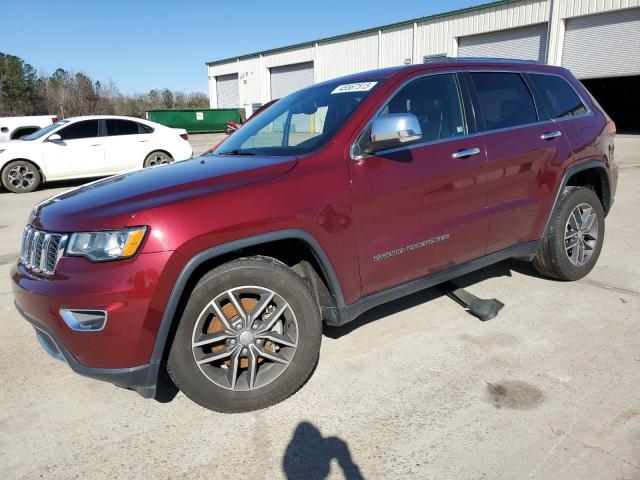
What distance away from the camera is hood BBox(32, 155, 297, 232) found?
2379 millimetres

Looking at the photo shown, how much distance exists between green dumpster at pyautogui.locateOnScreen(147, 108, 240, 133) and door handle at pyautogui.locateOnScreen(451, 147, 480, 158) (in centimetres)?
3702

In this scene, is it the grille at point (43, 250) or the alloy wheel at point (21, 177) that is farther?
the alloy wheel at point (21, 177)

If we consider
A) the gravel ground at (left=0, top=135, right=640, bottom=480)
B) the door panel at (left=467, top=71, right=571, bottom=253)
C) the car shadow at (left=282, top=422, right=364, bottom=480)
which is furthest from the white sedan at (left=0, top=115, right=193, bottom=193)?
the car shadow at (left=282, top=422, right=364, bottom=480)

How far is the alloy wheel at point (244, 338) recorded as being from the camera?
2561 mm

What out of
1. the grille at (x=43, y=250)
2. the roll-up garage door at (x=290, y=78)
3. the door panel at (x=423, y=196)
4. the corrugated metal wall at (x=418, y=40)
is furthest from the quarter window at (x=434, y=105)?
the roll-up garage door at (x=290, y=78)

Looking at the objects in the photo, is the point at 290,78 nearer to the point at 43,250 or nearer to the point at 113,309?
the point at 43,250

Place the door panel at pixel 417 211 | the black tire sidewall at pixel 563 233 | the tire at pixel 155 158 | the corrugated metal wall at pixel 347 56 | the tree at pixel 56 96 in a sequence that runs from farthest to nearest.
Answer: the tree at pixel 56 96 < the corrugated metal wall at pixel 347 56 < the tire at pixel 155 158 < the black tire sidewall at pixel 563 233 < the door panel at pixel 417 211

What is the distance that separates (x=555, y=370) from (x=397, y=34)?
27504 mm

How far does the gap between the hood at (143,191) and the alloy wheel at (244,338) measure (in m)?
0.56

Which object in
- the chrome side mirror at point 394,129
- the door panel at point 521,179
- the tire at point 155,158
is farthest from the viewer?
the tire at point 155,158

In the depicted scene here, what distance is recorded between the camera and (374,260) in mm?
2959

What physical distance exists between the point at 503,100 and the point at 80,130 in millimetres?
10016

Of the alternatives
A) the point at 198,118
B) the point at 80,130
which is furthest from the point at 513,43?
the point at 198,118

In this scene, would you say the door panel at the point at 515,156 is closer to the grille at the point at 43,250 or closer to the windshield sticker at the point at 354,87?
the windshield sticker at the point at 354,87
